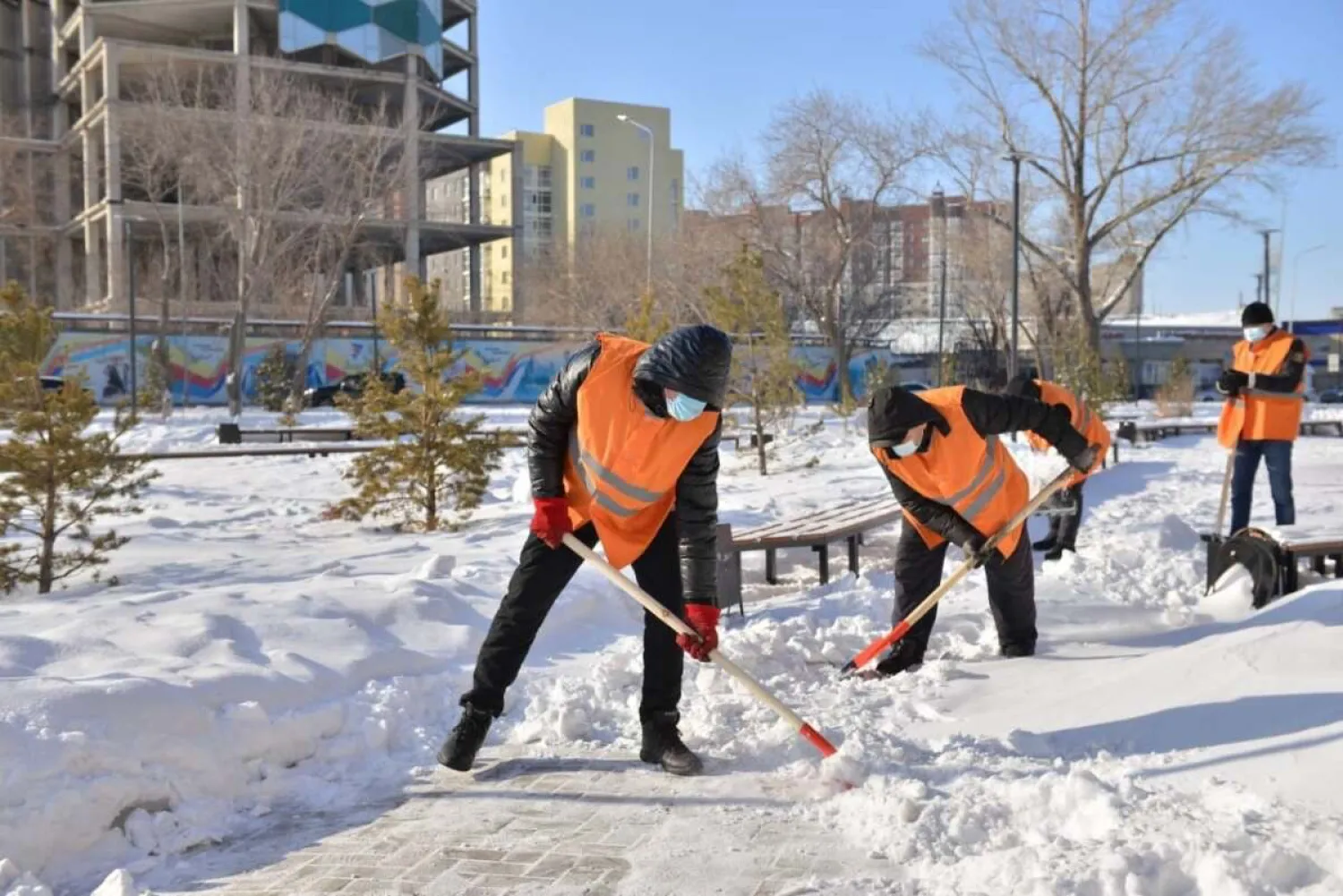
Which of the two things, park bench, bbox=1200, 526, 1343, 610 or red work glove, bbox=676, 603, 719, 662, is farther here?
park bench, bbox=1200, 526, 1343, 610

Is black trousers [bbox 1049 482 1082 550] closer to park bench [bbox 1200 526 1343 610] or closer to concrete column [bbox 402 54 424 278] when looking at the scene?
park bench [bbox 1200 526 1343 610]

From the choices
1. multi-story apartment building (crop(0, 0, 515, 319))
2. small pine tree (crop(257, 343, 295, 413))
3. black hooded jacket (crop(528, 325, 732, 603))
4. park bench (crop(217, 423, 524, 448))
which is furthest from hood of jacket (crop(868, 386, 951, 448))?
multi-story apartment building (crop(0, 0, 515, 319))

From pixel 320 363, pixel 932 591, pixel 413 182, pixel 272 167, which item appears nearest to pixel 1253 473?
pixel 932 591

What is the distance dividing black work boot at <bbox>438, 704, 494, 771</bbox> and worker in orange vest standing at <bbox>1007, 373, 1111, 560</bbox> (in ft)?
8.86

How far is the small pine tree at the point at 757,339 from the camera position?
16031 millimetres

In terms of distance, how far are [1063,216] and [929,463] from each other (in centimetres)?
2933

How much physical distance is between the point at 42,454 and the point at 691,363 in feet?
20.0

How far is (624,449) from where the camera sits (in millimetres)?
3938

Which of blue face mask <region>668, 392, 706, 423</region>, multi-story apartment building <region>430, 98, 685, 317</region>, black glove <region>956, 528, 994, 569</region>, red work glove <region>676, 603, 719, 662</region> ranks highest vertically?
multi-story apartment building <region>430, 98, 685, 317</region>

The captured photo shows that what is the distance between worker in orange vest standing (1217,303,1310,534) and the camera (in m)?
7.88

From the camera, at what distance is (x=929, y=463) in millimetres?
4973

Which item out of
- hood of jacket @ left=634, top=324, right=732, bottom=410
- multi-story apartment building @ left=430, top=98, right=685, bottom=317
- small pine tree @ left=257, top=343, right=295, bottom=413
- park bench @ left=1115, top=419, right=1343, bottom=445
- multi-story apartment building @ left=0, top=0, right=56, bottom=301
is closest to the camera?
hood of jacket @ left=634, top=324, right=732, bottom=410

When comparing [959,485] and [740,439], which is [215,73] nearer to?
[740,439]

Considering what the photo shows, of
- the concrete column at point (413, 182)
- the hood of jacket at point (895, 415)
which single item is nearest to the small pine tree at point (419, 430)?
the hood of jacket at point (895, 415)
